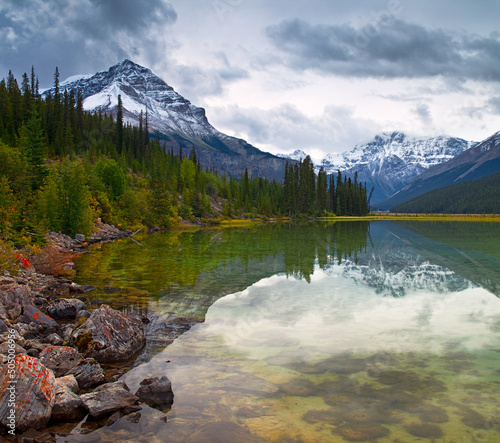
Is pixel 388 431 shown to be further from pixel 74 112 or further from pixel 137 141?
Answer: pixel 137 141

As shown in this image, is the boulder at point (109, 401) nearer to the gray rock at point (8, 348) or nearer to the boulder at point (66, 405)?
the boulder at point (66, 405)

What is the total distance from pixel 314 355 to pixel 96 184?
6130 cm

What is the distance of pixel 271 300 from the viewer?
1827cm

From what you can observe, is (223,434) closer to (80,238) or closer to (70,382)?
(70,382)

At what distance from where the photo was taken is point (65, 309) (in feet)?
50.0

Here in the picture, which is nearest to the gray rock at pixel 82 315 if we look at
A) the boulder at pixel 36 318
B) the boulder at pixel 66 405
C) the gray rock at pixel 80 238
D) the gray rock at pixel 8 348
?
the boulder at pixel 36 318

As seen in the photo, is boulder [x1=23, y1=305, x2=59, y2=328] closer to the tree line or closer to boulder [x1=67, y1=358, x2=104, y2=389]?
boulder [x1=67, y1=358, x2=104, y2=389]

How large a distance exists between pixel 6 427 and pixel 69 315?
326 inches

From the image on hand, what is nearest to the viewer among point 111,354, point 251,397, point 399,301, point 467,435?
point 467,435

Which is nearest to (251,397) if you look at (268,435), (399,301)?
(268,435)

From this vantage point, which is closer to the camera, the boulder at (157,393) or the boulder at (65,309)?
the boulder at (157,393)

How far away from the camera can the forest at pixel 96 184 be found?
4000cm

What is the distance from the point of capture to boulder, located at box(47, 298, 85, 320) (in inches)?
595

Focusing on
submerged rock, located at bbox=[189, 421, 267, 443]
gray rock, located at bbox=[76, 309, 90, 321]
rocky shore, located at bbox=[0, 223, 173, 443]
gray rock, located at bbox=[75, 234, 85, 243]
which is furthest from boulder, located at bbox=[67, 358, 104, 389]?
gray rock, located at bbox=[75, 234, 85, 243]
